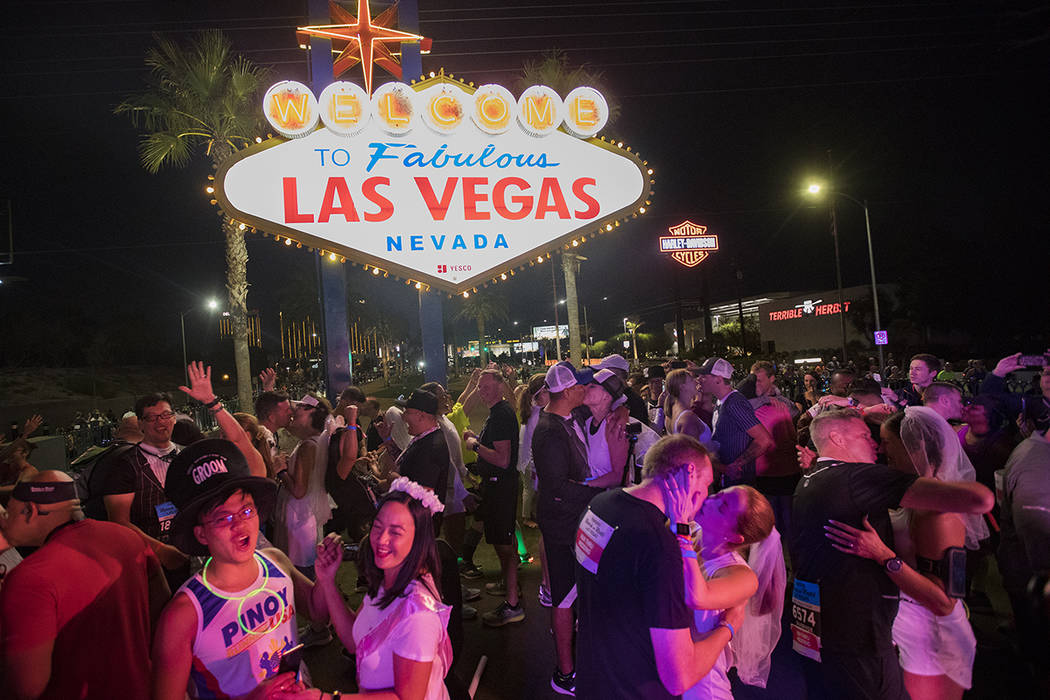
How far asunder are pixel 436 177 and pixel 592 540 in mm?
7601

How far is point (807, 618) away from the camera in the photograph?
2.72 m

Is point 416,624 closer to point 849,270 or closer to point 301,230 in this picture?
point 301,230

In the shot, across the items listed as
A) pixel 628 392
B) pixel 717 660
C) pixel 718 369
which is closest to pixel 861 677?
pixel 717 660

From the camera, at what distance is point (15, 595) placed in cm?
198

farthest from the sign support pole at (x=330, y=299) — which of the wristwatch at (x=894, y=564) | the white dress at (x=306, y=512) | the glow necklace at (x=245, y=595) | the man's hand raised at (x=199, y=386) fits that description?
the wristwatch at (x=894, y=564)

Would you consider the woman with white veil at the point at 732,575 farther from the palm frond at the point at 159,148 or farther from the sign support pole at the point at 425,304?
the palm frond at the point at 159,148

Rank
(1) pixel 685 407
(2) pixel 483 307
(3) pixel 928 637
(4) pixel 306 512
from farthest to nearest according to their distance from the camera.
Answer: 1. (2) pixel 483 307
2. (1) pixel 685 407
3. (4) pixel 306 512
4. (3) pixel 928 637

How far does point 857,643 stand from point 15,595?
10.6ft

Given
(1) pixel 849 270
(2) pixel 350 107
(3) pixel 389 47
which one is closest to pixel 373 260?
(2) pixel 350 107

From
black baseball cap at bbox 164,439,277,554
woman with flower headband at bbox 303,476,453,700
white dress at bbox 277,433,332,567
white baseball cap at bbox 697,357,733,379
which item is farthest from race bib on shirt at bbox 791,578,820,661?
white dress at bbox 277,433,332,567

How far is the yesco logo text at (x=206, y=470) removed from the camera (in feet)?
7.87

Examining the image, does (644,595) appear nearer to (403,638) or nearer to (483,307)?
(403,638)

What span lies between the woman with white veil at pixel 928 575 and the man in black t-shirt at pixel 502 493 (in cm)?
288

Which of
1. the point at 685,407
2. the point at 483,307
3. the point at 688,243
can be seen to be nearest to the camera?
the point at 685,407
